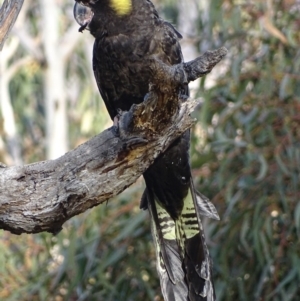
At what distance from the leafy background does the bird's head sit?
3.73 feet

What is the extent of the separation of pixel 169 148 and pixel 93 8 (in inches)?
20.7

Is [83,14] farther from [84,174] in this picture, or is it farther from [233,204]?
[233,204]

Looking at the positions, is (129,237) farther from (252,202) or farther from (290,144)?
(290,144)

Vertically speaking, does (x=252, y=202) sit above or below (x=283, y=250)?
above

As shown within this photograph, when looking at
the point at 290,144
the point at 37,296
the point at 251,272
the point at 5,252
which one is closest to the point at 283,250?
the point at 251,272

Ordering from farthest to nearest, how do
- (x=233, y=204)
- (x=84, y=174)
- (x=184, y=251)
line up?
(x=233, y=204) → (x=184, y=251) → (x=84, y=174)

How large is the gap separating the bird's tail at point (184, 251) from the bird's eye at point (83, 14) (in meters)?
0.65

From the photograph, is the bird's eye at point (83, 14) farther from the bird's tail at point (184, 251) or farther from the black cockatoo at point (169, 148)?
the bird's tail at point (184, 251)

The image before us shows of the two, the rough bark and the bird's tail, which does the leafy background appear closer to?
the bird's tail

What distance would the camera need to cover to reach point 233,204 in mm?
3617

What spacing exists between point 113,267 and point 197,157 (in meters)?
0.65

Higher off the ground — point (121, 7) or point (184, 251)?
point (121, 7)

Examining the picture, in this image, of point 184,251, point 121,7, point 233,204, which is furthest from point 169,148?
point 233,204

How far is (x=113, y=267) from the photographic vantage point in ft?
12.3
